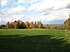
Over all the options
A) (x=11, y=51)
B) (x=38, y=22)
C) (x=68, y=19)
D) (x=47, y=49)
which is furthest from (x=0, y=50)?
(x=38, y=22)

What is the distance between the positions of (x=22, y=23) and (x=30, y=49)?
23.1m

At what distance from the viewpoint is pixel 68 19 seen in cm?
2744

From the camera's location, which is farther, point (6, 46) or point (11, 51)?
point (6, 46)

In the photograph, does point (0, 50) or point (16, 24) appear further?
point (16, 24)

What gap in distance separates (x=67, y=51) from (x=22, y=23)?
23.7 metres

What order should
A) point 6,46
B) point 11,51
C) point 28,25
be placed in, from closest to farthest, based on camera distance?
point 11,51 < point 6,46 < point 28,25

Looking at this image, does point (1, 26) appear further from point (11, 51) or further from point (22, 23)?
point (11, 51)

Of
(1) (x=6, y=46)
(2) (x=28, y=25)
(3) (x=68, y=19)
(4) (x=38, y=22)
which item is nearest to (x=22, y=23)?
(2) (x=28, y=25)

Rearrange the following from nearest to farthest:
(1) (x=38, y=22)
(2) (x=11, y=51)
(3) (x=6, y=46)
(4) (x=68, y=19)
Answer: (2) (x=11, y=51) < (3) (x=6, y=46) < (4) (x=68, y=19) < (1) (x=38, y=22)

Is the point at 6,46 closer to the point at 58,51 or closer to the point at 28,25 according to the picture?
the point at 58,51

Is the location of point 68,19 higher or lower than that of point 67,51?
higher

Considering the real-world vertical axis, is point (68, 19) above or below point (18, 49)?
above

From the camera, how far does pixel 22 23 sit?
38.4m

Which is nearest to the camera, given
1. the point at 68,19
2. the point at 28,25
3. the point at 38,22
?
the point at 68,19
